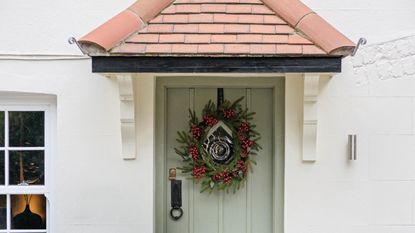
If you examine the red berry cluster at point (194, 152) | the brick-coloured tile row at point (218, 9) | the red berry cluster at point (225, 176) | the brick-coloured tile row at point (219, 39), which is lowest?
the red berry cluster at point (225, 176)

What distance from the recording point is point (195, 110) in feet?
11.7

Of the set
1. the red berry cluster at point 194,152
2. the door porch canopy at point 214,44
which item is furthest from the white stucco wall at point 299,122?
the door porch canopy at point 214,44

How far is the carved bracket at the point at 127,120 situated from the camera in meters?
3.21

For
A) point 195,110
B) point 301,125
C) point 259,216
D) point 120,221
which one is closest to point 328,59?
point 301,125

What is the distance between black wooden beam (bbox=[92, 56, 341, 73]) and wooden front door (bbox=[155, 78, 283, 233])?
0.71m

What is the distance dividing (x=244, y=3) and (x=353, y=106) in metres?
1.14

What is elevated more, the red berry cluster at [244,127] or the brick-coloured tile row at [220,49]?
the brick-coloured tile row at [220,49]

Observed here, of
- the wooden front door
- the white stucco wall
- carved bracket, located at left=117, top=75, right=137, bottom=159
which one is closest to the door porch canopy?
carved bracket, located at left=117, top=75, right=137, bottom=159

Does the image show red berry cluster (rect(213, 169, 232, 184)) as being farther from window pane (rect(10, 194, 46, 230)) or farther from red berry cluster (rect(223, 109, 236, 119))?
window pane (rect(10, 194, 46, 230))

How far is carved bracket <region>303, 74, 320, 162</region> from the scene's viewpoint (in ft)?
10.5

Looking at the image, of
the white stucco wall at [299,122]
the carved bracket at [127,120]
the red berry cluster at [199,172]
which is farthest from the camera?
the red berry cluster at [199,172]

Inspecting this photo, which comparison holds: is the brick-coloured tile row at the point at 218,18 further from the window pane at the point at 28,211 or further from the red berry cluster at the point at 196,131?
the window pane at the point at 28,211

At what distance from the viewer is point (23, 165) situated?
11.7 ft

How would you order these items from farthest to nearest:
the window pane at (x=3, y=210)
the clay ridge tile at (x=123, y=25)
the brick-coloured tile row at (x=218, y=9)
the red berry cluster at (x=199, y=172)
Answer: the window pane at (x=3, y=210) < the red berry cluster at (x=199, y=172) < the brick-coloured tile row at (x=218, y=9) < the clay ridge tile at (x=123, y=25)
